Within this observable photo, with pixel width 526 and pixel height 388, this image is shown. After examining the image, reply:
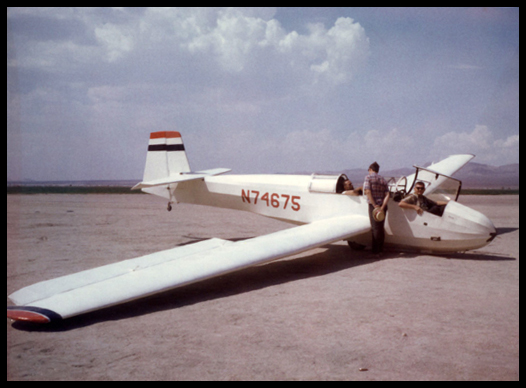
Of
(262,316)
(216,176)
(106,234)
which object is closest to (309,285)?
(262,316)

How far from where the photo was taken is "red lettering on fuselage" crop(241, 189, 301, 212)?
31.9ft

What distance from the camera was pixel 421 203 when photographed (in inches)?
321

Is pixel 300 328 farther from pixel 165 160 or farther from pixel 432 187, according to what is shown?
pixel 165 160

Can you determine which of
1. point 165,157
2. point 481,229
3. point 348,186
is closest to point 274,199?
point 348,186

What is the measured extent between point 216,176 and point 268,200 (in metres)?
1.90

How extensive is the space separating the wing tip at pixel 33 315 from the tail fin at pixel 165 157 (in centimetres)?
747

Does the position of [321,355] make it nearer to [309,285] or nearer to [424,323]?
[424,323]

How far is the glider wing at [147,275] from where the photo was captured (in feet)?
15.0

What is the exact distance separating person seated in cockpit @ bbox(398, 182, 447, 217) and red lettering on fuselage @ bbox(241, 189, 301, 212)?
253cm

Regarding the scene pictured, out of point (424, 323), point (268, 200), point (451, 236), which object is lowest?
point (424, 323)

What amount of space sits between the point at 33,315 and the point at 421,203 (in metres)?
6.96

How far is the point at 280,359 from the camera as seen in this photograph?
12.0ft

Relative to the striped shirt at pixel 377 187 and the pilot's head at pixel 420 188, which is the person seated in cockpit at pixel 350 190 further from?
the pilot's head at pixel 420 188

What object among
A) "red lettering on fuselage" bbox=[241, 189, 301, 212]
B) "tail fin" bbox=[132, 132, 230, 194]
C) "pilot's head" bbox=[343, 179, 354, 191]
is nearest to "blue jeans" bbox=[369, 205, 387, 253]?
"pilot's head" bbox=[343, 179, 354, 191]
